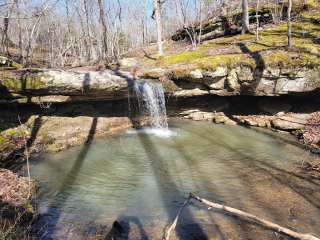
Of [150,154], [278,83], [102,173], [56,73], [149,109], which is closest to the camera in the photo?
[102,173]

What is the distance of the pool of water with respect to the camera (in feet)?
26.0

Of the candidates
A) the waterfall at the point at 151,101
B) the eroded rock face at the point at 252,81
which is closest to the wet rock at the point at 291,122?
the eroded rock face at the point at 252,81

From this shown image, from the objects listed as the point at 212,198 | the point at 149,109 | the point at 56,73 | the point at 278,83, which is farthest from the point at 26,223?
the point at 278,83

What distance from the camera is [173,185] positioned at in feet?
33.9

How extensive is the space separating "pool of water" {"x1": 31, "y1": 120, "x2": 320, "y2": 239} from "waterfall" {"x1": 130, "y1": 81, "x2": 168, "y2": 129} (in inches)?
80.6

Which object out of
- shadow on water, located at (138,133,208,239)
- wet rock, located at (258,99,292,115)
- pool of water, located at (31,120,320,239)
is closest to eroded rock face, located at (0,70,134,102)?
pool of water, located at (31,120,320,239)

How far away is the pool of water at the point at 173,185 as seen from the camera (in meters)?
7.91

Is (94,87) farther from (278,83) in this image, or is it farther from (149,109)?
(278,83)

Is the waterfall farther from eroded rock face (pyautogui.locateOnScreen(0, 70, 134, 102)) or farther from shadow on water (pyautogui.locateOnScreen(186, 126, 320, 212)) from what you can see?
shadow on water (pyautogui.locateOnScreen(186, 126, 320, 212))

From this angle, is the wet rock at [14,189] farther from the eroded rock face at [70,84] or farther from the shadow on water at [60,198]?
the eroded rock face at [70,84]

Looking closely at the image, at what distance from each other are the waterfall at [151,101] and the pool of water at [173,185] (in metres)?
2.05

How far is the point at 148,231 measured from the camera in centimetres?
770

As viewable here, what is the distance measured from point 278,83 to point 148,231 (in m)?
11.4

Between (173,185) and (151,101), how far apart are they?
7.69m
